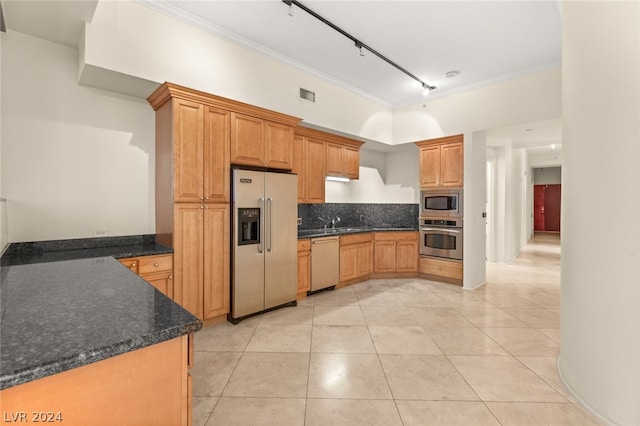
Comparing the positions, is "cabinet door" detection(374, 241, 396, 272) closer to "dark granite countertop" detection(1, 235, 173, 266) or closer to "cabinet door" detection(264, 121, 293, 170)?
"cabinet door" detection(264, 121, 293, 170)

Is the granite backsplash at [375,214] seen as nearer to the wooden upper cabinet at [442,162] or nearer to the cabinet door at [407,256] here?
the cabinet door at [407,256]

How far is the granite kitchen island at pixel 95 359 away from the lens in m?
0.78

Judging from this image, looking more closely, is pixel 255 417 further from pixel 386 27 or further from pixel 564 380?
pixel 386 27

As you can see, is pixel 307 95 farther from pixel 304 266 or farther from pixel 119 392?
pixel 119 392

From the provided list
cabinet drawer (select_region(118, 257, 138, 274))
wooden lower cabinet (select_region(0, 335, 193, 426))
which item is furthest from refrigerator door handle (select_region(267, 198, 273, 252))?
wooden lower cabinet (select_region(0, 335, 193, 426))

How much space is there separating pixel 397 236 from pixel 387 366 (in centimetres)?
314

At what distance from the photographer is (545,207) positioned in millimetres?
13766

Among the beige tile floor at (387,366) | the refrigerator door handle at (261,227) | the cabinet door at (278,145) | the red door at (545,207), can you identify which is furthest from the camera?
the red door at (545,207)

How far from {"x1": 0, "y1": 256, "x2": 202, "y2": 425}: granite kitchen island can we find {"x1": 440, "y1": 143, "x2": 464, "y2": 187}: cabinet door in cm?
470

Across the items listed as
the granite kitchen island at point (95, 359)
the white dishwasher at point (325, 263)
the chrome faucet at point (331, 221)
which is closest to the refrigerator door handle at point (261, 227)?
the white dishwasher at point (325, 263)

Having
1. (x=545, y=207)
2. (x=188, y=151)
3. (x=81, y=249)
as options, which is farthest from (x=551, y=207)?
(x=81, y=249)

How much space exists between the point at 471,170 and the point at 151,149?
14.6 ft

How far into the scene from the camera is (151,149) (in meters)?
3.35

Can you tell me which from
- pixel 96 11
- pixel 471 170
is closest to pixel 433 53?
pixel 471 170
